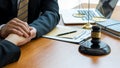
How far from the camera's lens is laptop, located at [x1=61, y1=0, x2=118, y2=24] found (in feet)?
4.60

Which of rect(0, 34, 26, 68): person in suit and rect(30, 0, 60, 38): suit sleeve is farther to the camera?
rect(30, 0, 60, 38): suit sleeve

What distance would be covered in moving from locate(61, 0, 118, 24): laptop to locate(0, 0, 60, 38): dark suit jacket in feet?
0.41

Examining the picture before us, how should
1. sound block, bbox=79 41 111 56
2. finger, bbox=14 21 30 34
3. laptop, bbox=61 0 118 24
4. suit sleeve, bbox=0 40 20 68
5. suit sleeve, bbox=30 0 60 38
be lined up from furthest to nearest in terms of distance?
1. laptop, bbox=61 0 118 24
2. suit sleeve, bbox=30 0 60 38
3. finger, bbox=14 21 30 34
4. sound block, bbox=79 41 111 56
5. suit sleeve, bbox=0 40 20 68

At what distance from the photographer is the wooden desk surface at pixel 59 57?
3.14 feet

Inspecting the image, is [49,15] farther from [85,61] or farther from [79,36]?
[85,61]

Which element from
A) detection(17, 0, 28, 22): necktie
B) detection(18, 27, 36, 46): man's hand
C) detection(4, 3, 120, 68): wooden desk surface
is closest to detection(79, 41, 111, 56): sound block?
detection(4, 3, 120, 68): wooden desk surface

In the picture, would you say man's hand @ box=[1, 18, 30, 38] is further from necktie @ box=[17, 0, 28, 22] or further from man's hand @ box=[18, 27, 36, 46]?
necktie @ box=[17, 0, 28, 22]

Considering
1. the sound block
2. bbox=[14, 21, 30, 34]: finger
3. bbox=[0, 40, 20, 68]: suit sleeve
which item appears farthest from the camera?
Answer: bbox=[14, 21, 30, 34]: finger

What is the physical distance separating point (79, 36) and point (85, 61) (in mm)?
276

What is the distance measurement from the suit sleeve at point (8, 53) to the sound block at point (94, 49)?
0.30m

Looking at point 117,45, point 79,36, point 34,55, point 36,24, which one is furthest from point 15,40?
point 117,45

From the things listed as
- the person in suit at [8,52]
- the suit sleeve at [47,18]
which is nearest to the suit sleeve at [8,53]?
the person in suit at [8,52]

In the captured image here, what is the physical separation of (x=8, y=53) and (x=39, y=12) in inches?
29.5

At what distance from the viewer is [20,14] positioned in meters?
1.50
